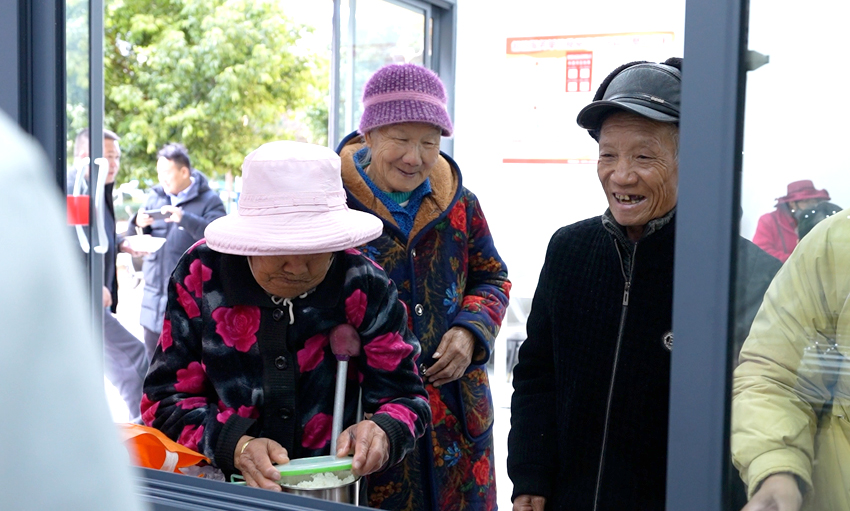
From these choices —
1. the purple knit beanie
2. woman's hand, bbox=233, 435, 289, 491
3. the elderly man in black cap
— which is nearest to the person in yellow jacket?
the elderly man in black cap

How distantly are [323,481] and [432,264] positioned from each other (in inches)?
33.3

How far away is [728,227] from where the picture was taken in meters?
1.11

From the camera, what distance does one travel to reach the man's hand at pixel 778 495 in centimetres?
111

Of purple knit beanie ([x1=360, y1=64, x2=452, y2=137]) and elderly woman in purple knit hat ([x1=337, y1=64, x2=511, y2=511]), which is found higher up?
purple knit beanie ([x1=360, y1=64, x2=452, y2=137])

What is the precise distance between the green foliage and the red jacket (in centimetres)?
1338

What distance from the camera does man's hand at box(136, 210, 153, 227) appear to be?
229 inches

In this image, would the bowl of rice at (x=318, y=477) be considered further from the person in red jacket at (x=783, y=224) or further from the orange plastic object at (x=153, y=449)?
the person in red jacket at (x=783, y=224)

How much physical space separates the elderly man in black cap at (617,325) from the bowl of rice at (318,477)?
48 cm

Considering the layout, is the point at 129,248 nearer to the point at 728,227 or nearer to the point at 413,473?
the point at 413,473

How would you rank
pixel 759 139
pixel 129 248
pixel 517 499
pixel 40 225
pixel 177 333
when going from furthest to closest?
pixel 129 248 < pixel 517 499 < pixel 177 333 < pixel 759 139 < pixel 40 225

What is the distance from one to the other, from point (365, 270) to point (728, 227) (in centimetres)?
82

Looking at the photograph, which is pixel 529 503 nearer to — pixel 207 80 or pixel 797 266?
pixel 797 266

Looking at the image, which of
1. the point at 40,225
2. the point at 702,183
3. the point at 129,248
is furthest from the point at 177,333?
the point at 129,248

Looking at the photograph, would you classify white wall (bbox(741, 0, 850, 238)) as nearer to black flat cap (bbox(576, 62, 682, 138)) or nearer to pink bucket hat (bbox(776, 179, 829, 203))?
pink bucket hat (bbox(776, 179, 829, 203))
